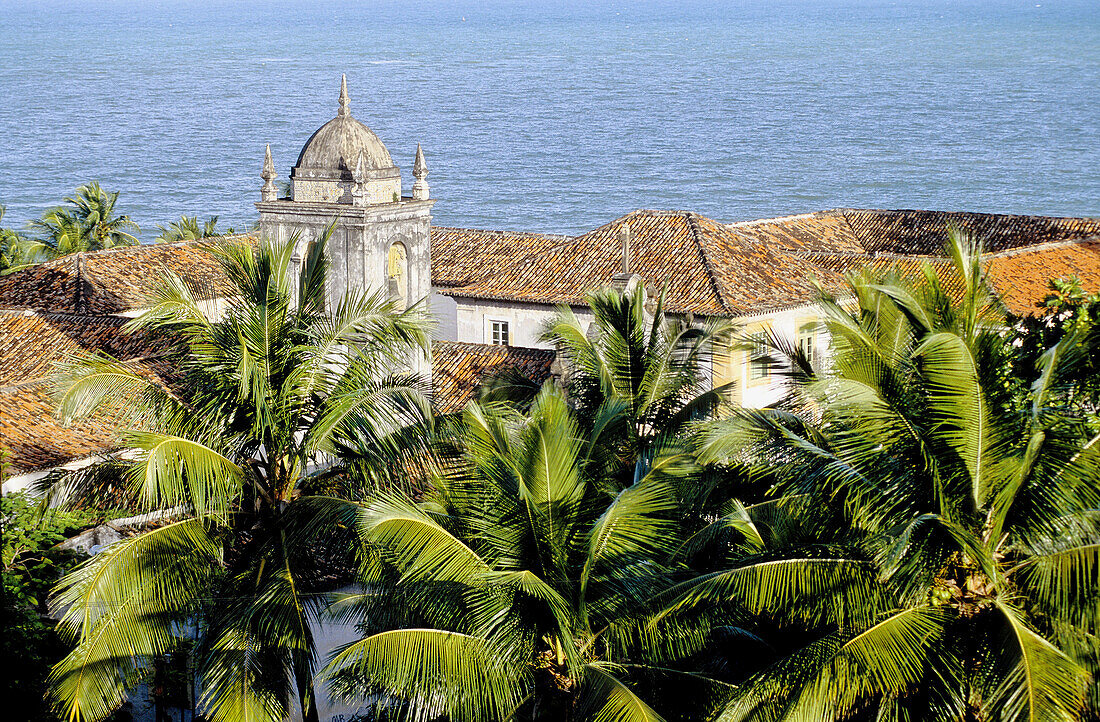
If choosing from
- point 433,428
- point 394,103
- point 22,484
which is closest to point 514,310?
point 22,484

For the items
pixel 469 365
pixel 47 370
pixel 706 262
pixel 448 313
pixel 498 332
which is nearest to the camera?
pixel 47 370

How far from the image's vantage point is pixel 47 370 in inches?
910

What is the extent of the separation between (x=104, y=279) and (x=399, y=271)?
9.88 m

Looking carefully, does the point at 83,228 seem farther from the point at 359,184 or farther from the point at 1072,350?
the point at 1072,350

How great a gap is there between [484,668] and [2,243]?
39920 millimetres

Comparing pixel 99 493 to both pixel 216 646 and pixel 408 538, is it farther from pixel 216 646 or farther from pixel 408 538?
pixel 408 538

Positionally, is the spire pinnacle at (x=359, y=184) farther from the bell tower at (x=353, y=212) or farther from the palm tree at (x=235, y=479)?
the palm tree at (x=235, y=479)

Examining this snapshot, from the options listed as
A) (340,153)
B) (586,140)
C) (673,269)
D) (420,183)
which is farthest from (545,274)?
(586,140)

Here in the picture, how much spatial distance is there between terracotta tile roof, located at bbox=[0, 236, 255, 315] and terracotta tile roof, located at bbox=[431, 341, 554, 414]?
6760 mm

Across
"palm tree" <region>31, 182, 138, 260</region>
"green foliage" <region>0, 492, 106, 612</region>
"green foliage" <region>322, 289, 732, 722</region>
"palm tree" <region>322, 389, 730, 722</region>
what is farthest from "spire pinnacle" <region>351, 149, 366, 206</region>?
"palm tree" <region>31, 182, 138, 260</region>

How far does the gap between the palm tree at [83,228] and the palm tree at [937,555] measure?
4040 centimetres

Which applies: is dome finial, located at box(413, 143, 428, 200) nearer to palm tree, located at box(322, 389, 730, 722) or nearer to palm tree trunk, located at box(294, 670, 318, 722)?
palm tree, located at box(322, 389, 730, 722)

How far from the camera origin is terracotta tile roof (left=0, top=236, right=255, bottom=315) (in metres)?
31.0

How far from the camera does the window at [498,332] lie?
1289 inches
